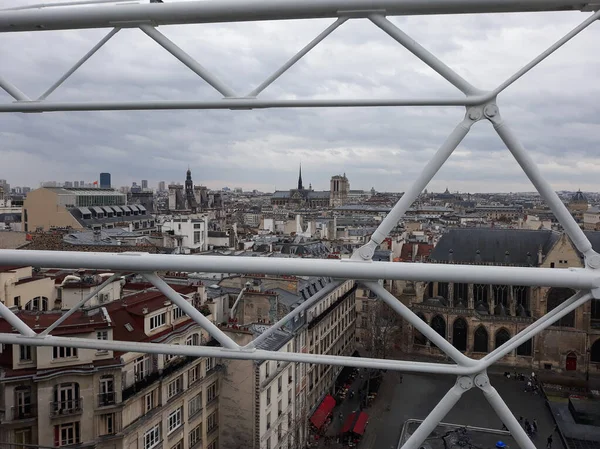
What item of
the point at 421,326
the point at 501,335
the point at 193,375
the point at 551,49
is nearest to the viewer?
the point at 551,49

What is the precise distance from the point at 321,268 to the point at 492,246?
1298 inches

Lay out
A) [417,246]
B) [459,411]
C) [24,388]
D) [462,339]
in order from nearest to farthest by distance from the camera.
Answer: [24,388], [459,411], [462,339], [417,246]

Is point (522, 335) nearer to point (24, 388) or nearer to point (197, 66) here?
point (197, 66)

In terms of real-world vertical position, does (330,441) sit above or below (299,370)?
below

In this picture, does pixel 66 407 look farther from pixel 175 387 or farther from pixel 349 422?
pixel 349 422

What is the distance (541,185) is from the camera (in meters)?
2.37

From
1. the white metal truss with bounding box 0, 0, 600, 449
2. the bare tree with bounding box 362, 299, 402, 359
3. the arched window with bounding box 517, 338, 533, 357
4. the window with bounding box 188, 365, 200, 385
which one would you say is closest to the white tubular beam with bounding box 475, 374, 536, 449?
the white metal truss with bounding box 0, 0, 600, 449

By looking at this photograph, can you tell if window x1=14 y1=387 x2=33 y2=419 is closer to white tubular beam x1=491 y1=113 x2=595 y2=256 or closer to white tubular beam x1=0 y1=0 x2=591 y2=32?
white tubular beam x1=0 y1=0 x2=591 y2=32

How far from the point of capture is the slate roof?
32125 millimetres

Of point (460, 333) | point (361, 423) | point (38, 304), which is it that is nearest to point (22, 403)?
point (38, 304)

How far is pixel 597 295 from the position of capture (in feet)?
7.86

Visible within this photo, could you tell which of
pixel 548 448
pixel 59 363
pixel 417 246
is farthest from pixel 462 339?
pixel 59 363

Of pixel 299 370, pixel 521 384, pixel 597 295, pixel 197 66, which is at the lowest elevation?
pixel 521 384

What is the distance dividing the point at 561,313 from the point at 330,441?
58.2 feet
